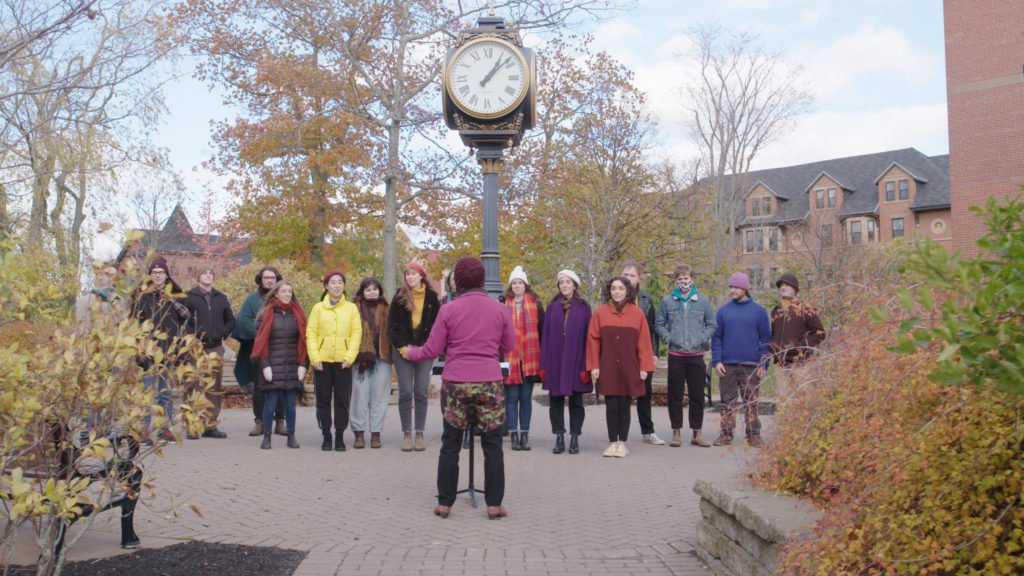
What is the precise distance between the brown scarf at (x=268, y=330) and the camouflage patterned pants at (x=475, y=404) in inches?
151

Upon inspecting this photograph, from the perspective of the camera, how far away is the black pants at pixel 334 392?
8883mm

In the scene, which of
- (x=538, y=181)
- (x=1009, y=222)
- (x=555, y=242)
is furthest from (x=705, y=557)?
(x=538, y=181)

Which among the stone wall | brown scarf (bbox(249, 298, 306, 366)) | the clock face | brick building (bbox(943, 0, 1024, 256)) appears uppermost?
brick building (bbox(943, 0, 1024, 256))

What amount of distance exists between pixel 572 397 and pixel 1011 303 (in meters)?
6.79

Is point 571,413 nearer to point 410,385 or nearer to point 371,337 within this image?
point 410,385

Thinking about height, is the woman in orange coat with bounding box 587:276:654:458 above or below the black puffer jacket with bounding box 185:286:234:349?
Answer: below

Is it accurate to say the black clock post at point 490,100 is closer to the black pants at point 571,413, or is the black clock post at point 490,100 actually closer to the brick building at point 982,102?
the black pants at point 571,413

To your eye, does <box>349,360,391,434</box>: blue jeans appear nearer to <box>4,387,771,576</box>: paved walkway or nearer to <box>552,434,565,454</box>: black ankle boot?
<box>4,387,771,576</box>: paved walkway

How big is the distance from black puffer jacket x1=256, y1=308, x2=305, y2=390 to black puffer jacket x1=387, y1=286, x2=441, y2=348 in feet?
4.20

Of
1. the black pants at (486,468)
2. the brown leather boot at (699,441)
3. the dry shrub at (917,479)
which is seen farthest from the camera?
the brown leather boot at (699,441)

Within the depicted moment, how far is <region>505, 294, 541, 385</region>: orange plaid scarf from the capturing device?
8.91 meters

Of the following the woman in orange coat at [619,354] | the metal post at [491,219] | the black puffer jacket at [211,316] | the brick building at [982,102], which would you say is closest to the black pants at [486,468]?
the woman in orange coat at [619,354]

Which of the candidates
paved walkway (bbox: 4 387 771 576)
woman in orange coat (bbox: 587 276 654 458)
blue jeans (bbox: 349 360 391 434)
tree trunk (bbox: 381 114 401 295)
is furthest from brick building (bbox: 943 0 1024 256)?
blue jeans (bbox: 349 360 391 434)

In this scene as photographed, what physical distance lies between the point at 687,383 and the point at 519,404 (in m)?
1.92
